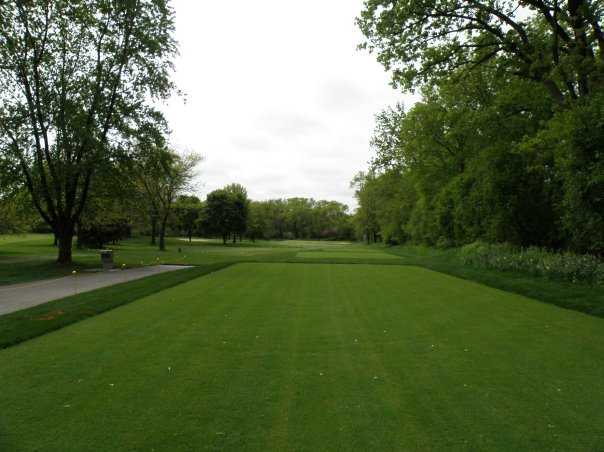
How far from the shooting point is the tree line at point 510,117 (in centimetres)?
1550

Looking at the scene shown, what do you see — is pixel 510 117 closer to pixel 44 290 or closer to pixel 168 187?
pixel 44 290

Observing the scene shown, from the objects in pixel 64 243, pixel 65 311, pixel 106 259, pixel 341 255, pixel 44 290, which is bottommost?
pixel 44 290

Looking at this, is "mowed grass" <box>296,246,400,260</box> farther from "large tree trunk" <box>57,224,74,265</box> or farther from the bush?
"large tree trunk" <box>57,224,74,265</box>

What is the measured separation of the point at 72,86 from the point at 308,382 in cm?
2460

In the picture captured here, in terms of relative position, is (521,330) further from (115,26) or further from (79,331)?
(115,26)

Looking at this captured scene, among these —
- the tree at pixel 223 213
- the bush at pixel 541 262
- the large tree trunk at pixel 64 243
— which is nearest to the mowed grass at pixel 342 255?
the bush at pixel 541 262

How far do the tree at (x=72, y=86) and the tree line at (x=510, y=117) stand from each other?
14.8 meters

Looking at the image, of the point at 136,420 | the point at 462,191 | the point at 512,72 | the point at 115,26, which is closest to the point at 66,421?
the point at 136,420

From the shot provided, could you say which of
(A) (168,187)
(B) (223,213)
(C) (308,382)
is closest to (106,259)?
(C) (308,382)

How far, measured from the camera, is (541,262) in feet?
55.7

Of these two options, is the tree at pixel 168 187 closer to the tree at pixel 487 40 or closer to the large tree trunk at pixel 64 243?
the large tree trunk at pixel 64 243

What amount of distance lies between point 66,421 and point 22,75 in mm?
24717

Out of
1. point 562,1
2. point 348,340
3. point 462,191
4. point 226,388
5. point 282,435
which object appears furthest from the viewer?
point 462,191

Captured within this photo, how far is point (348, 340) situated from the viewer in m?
7.14
